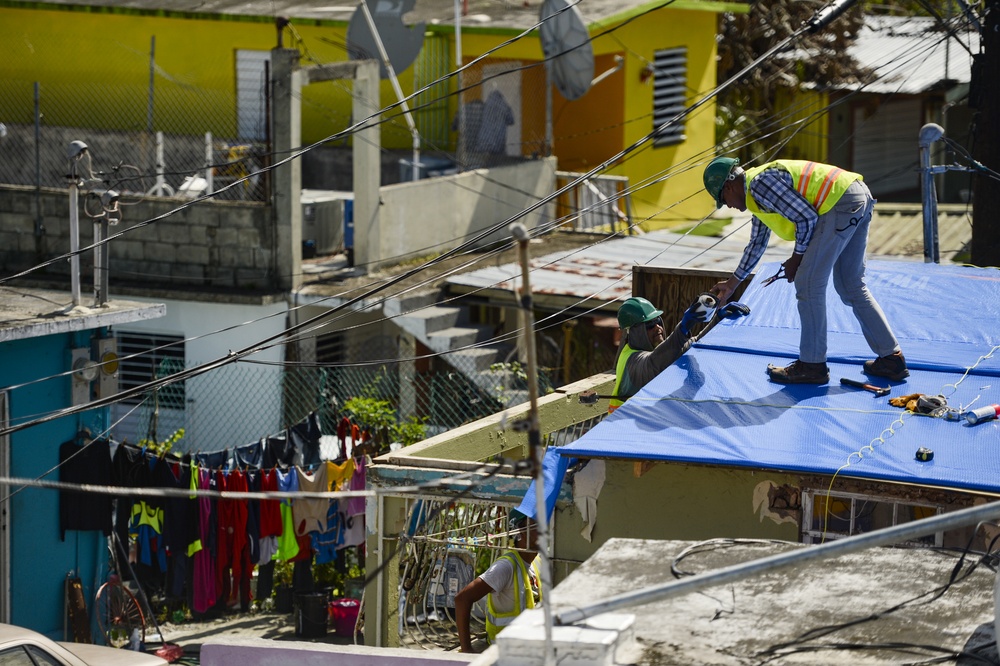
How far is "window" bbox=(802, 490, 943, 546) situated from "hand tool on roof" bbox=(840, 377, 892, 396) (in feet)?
2.62

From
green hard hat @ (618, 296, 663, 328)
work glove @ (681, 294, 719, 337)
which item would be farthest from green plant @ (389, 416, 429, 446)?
work glove @ (681, 294, 719, 337)

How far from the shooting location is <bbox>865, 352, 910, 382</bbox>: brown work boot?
7.49 metres

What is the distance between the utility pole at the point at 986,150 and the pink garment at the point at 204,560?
24.6ft

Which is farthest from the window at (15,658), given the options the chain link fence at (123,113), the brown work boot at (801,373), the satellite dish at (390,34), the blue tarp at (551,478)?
the satellite dish at (390,34)

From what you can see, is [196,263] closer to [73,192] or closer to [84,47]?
[73,192]

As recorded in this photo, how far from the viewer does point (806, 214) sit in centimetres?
712

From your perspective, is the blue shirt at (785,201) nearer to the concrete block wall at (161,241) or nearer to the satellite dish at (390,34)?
the concrete block wall at (161,241)

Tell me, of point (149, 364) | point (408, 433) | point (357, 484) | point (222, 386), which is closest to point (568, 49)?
point (222, 386)

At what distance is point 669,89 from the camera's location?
21578mm

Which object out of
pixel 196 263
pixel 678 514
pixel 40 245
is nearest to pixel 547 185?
pixel 196 263

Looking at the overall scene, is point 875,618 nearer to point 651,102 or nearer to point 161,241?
point 161,241

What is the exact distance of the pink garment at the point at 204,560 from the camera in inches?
408

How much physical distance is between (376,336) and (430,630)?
635 cm

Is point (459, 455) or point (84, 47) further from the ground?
point (84, 47)
